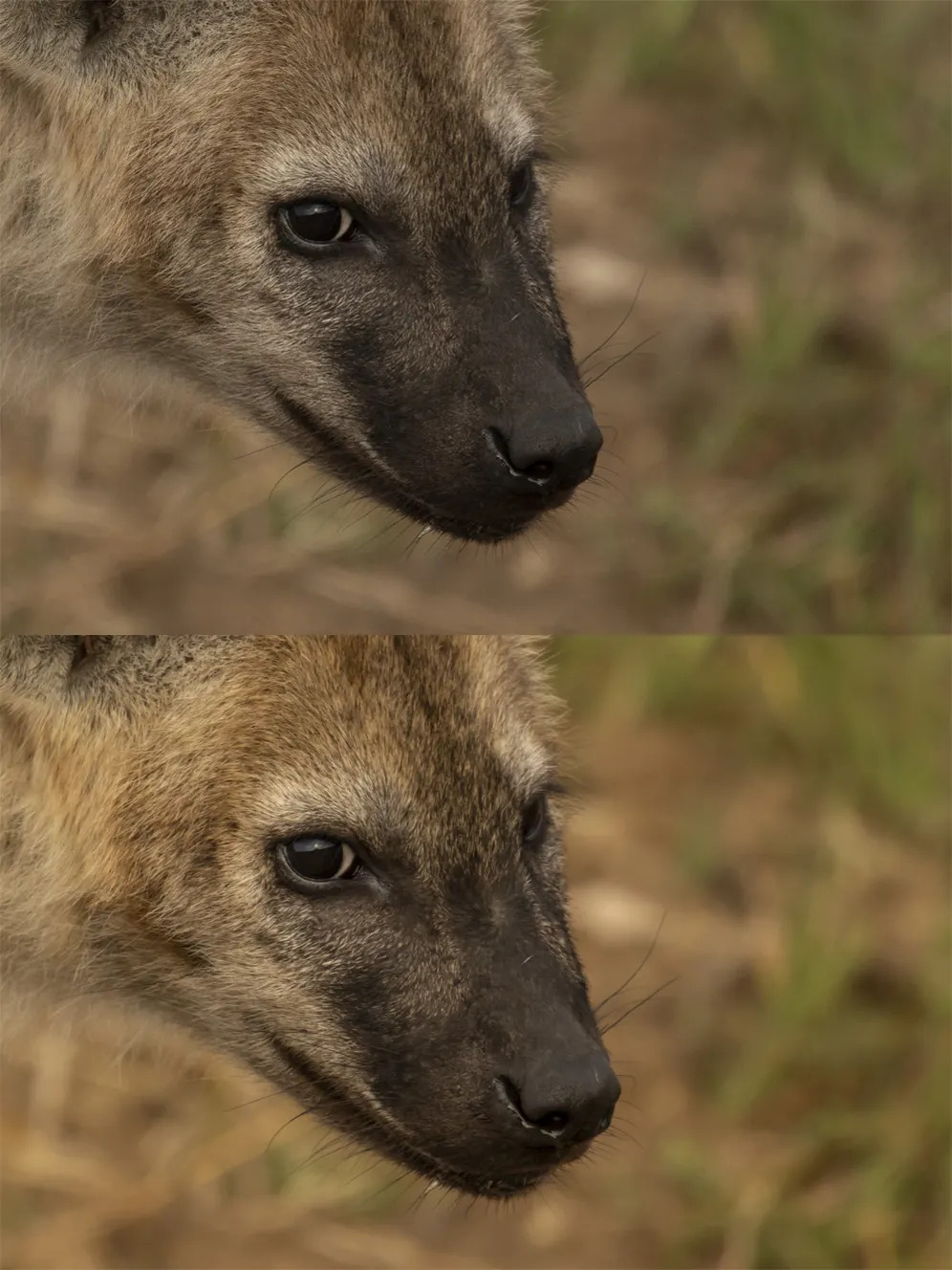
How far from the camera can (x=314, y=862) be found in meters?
1.51

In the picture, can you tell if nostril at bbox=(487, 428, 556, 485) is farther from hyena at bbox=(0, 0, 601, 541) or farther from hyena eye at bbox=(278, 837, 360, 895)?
hyena eye at bbox=(278, 837, 360, 895)

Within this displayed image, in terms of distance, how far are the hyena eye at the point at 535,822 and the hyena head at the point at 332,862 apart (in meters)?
0.03

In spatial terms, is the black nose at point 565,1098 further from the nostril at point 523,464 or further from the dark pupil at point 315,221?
the dark pupil at point 315,221

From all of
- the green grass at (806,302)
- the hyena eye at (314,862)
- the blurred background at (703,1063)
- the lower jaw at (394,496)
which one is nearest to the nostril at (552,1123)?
the hyena eye at (314,862)

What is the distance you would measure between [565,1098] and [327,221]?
712mm

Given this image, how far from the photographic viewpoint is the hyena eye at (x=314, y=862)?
4.93ft

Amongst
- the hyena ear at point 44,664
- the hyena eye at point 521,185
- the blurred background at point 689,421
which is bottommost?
the blurred background at point 689,421

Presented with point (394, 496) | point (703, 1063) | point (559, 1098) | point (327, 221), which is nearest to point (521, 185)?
point (327, 221)

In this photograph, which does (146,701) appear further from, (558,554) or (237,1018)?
(558,554)

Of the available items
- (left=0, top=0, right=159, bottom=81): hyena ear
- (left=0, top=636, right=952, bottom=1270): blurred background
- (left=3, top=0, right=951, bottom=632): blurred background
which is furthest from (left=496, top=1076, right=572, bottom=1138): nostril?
(left=3, top=0, right=951, bottom=632): blurred background

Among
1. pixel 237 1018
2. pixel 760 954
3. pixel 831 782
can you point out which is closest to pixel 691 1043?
pixel 760 954

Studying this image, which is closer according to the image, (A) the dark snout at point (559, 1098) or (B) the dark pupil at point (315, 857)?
(A) the dark snout at point (559, 1098)

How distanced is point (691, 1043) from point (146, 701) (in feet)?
4.73

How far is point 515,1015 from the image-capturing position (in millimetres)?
1449
